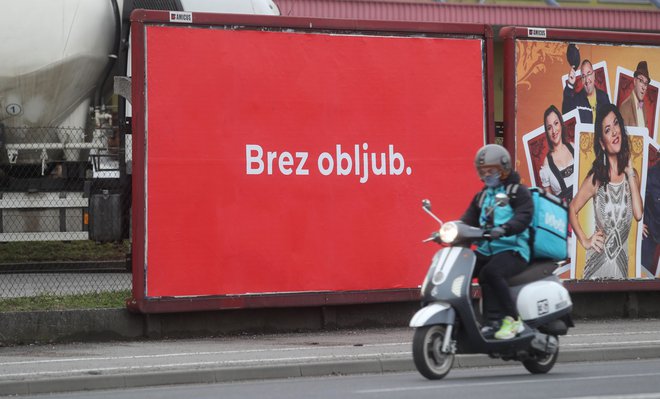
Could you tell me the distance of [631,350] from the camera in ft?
40.6

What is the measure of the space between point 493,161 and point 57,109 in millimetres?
8335

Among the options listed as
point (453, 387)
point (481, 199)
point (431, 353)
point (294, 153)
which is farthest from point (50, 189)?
point (453, 387)

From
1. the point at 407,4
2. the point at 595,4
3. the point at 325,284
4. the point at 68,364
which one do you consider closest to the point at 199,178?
the point at 325,284

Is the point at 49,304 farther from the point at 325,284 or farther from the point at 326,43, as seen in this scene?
the point at 326,43

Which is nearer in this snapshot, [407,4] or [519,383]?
[519,383]

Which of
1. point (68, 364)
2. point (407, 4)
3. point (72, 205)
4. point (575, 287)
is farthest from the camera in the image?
point (407, 4)

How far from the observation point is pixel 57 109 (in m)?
17.3

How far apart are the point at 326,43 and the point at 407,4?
69.2 feet

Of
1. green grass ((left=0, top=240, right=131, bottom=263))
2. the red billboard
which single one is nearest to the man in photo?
the red billboard

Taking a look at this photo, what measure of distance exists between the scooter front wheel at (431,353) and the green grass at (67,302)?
5142mm

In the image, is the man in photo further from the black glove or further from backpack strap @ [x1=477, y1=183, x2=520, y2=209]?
the black glove

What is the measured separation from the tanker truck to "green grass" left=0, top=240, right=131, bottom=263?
0.24 meters

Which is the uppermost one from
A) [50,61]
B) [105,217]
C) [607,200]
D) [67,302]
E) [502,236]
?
[50,61]

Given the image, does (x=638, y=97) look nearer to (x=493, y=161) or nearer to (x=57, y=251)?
(x=493, y=161)
